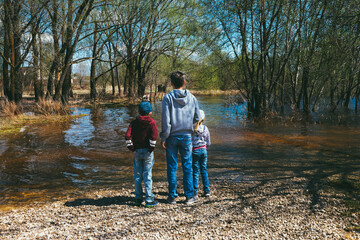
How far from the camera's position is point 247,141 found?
37.3 ft

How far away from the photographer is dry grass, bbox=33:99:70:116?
1738 cm

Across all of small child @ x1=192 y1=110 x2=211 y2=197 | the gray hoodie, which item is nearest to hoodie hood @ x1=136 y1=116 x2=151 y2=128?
the gray hoodie

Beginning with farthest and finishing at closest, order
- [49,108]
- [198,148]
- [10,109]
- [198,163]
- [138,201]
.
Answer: [49,108], [10,109], [198,163], [198,148], [138,201]

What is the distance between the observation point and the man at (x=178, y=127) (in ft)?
15.3

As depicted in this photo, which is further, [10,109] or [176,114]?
[10,109]

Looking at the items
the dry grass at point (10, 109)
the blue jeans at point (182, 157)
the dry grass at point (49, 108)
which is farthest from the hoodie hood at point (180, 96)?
the dry grass at point (49, 108)

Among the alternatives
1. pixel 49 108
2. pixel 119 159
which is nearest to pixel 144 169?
pixel 119 159

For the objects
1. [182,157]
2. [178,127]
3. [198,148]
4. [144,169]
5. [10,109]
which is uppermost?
[178,127]

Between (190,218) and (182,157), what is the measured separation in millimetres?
1026

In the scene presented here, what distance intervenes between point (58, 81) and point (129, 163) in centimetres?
1372

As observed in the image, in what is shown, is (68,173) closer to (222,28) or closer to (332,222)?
(332,222)

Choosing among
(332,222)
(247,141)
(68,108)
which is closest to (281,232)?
(332,222)

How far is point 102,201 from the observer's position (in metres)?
4.96

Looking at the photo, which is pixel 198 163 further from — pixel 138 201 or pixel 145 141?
pixel 138 201
